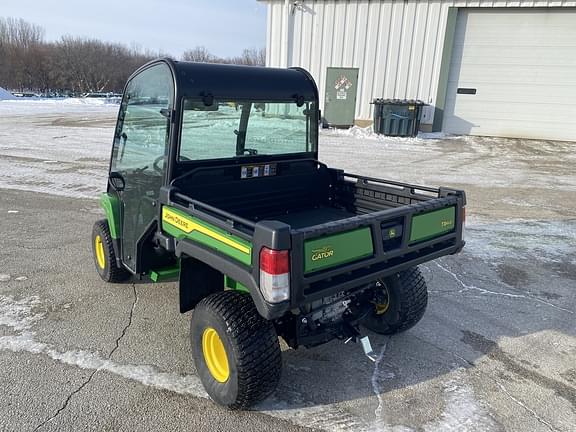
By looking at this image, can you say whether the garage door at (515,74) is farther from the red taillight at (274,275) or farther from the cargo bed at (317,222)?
the red taillight at (274,275)

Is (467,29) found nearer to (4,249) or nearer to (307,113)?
(307,113)

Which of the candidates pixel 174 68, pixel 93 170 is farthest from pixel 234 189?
pixel 93 170

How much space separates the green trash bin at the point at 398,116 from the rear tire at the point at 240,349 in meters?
13.6

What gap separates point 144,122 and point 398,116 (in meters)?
13.0

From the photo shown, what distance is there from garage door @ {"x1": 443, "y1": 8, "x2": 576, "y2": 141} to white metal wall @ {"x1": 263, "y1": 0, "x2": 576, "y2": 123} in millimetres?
750

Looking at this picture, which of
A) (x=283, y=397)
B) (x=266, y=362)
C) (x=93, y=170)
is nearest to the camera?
(x=266, y=362)

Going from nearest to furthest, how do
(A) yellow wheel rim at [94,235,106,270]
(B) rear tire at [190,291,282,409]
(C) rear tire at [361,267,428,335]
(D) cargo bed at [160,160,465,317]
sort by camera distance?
(D) cargo bed at [160,160,465,317] → (B) rear tire at [190,291,282,409] → (C) rear tire at [361,267,428,335] → (A) yellow wheel rim at [94,235,106,270]

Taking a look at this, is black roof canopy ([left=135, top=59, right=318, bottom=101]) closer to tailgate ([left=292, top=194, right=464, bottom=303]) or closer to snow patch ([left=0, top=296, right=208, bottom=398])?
tailgate ([left=292, top=194, right=464, bottom=303])

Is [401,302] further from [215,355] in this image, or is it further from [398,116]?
[398,116]

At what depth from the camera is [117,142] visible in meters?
3.63

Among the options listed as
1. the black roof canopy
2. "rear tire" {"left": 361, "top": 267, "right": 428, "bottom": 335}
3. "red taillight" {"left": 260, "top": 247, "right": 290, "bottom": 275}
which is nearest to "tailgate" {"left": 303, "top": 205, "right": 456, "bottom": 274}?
"red taillight" {"left": 260, "top": 247, "right": 290, "bottom": 275}

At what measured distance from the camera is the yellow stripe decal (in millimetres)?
2285

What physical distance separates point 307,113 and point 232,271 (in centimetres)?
180

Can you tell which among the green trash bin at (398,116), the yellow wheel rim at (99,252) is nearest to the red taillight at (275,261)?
the yellow wheel rim at (99,252)
